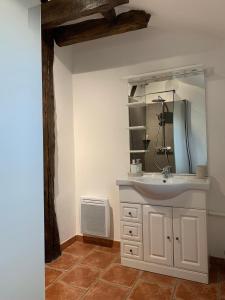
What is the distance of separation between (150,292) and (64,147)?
6.02 ft

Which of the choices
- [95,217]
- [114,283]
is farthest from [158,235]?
[95,217]

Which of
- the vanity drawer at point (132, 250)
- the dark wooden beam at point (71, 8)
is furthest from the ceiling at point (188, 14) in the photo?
the vanity drawer at point (132, 250)

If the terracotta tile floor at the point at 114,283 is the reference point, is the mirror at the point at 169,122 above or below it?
above

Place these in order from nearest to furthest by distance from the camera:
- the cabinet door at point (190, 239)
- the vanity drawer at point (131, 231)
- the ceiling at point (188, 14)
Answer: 1. the ceiling at point (188, 14)
2. the cabinet door at point (190, 239)
3. the vanity drawer at point (131, 231)

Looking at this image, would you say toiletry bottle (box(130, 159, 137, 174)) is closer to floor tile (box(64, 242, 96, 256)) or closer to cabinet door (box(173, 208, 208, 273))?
cabinet door (box(173, 208, 208, 273))

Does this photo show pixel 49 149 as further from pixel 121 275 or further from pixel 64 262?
pixel 121 275

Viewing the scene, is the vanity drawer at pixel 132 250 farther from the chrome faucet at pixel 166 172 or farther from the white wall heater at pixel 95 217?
the chrome faucet at pixel 166 172

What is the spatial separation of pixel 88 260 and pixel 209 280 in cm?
124

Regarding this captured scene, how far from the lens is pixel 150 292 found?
208 centimetres

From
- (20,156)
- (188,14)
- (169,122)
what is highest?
(188,14)

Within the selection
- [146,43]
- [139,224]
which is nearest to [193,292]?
[139,224]

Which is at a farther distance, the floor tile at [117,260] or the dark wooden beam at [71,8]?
the floor tile at [117,260]

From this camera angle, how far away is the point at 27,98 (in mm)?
1369

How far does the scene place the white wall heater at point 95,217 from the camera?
2.94m
